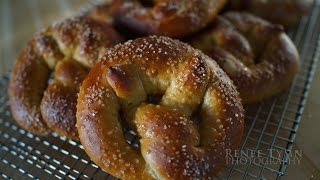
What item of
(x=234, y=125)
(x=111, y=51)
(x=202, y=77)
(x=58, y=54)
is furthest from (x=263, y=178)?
(x=58, y=54)

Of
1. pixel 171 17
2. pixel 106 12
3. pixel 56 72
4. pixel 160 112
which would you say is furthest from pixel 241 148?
pixel 106 12

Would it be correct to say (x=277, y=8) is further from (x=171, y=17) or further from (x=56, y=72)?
(x=56, y=72)

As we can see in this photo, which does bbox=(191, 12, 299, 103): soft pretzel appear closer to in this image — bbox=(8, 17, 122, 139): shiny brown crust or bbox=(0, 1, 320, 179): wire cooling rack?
bbox=(0, 1, 320, 179): wire cooling rack

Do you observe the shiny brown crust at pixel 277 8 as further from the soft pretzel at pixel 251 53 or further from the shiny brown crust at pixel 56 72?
the shiny brown crust at pixel 56 72

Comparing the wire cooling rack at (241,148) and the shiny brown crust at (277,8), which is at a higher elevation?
the shiny brown crust at (277,8)

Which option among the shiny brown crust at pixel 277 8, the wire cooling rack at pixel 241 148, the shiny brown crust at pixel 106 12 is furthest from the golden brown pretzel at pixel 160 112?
the shiny brown crust at pixel 277 8

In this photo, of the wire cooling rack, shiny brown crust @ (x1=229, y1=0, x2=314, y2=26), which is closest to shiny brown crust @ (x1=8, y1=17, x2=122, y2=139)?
the wire cooling rack
